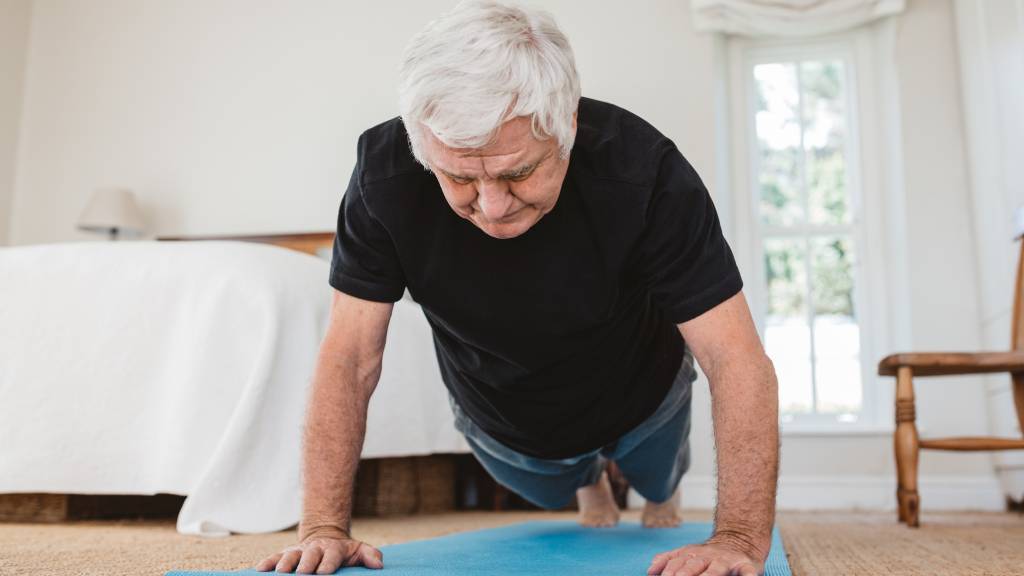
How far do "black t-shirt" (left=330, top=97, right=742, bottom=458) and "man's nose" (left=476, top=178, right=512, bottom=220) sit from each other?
14 cm

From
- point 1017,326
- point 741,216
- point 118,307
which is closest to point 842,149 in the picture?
point 741,216

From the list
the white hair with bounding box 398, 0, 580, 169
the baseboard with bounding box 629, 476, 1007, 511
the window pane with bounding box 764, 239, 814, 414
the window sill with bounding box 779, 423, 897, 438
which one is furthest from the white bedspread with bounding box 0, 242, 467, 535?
the window pane with bounding box 764, 239, 814, 414

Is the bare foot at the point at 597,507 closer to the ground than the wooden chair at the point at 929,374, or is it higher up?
closer to the ground

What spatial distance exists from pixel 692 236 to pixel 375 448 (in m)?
1.42

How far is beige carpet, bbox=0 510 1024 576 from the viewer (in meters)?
1.29

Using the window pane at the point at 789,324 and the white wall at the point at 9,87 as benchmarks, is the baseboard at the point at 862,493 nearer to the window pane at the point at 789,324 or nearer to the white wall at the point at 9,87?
the window pane at the point at 789,324

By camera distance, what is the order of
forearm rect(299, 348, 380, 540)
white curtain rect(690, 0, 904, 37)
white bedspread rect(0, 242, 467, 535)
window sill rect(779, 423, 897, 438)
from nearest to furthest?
forearm rect(299, 348, 380, 540), white bedspread rect(0, 242, 467, 535), window sill rect(779, 423, 897, 438), white curtain rect(690, 0, 904, 37)

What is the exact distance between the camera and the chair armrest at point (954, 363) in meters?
2.52

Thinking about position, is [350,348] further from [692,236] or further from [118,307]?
[118,307]

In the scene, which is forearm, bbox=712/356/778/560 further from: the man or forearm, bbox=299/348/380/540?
forearm, bbox=299/348/380/540

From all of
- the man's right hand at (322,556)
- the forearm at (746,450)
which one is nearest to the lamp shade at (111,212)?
the man's right hand at (322,556)

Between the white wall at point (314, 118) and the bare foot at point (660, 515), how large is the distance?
1.64 m

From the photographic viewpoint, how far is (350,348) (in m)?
1.24

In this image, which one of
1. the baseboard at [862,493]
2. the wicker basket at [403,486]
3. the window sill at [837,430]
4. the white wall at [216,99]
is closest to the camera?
the wicker basket at [403,486]
